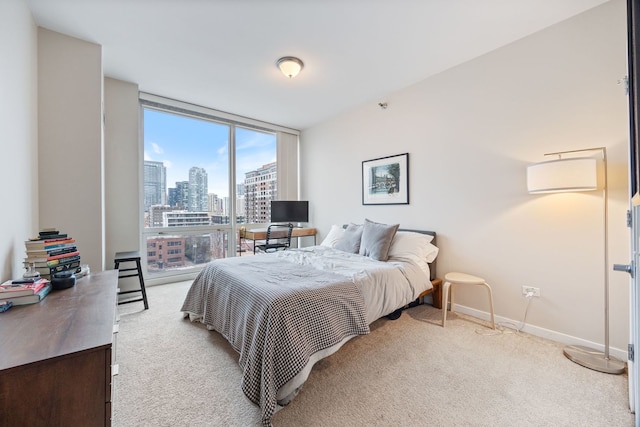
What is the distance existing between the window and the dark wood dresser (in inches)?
120

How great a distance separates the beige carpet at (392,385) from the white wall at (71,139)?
1144mm

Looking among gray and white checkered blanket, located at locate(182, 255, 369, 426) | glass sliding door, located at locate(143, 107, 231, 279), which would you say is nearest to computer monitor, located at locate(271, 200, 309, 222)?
glass sliding door, located at locate(143, 107, 231, 279)

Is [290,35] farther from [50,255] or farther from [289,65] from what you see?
[50,255]

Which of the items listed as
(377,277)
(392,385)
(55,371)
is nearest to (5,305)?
(55,371)

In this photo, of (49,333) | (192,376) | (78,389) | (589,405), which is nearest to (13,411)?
(78,389)

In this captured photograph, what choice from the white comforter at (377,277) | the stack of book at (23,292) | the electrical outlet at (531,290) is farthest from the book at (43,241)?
the electrical outlet at (531,290)

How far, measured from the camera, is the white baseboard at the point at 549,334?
1.98 m

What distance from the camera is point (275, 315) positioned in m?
1.60

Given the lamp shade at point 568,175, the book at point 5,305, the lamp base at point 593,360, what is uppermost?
the lamp shade at point 568,175

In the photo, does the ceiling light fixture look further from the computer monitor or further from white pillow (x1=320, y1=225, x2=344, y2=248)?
the computer monitor

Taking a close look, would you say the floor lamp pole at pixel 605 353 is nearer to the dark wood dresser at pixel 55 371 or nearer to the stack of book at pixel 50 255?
the dark wood dresser at pixel 55 371

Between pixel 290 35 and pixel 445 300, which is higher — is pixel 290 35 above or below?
above

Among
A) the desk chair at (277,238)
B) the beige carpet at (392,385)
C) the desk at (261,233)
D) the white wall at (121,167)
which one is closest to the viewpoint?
the beige carpet at (392,385)

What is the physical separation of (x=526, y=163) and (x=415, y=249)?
4.40 ft
